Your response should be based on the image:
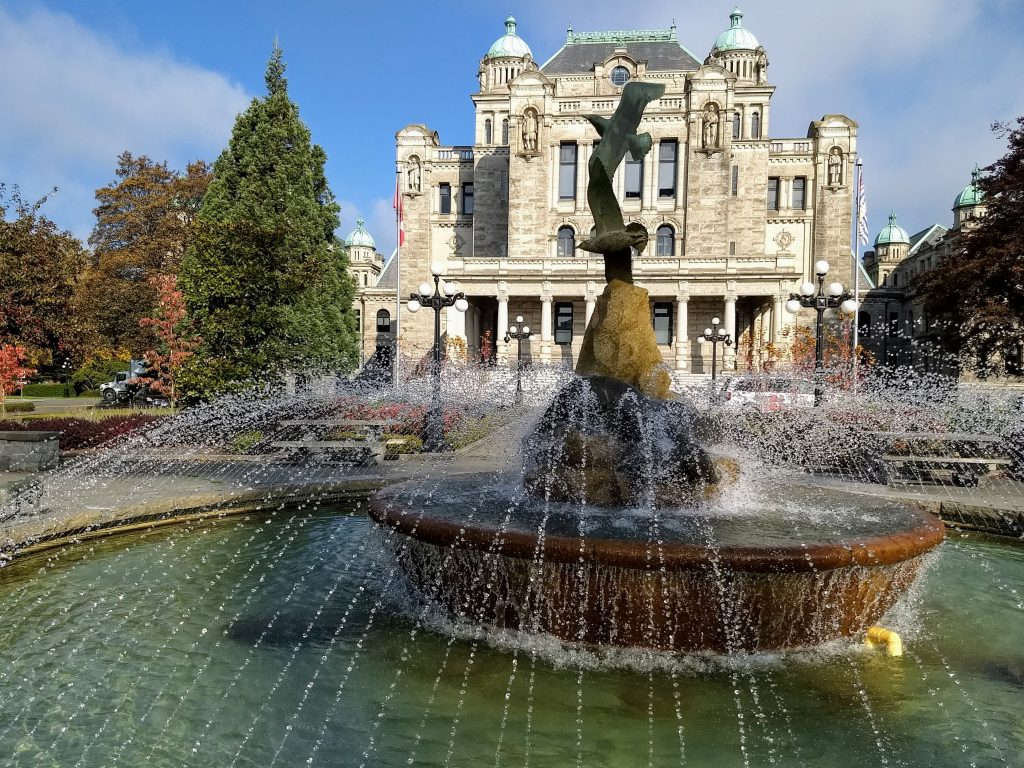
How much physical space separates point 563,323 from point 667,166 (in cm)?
1241

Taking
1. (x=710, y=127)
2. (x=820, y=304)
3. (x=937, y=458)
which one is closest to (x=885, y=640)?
(x=937, y=458)

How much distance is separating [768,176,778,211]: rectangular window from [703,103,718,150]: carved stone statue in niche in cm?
811

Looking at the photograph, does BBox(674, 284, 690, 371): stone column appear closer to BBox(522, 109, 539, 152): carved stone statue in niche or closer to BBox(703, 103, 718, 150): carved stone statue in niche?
BBox(703, 103, 718, 150): carved stone statue in niche

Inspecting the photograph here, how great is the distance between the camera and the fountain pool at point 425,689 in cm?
386

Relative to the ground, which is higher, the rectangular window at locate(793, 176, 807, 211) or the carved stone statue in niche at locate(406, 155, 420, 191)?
the carved stone statue in niche at locate(406, 155, 420, 191)

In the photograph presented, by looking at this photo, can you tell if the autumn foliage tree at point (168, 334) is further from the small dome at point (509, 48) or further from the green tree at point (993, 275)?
the small dome at point (509, 48)

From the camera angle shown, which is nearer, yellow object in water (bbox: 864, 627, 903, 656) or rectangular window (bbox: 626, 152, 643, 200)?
yellow object in water (bbox: 864, 627, 903, 656)

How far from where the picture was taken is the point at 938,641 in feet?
17.7

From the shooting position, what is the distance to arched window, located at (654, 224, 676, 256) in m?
45.2

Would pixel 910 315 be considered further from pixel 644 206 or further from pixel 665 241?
pixel 644 206

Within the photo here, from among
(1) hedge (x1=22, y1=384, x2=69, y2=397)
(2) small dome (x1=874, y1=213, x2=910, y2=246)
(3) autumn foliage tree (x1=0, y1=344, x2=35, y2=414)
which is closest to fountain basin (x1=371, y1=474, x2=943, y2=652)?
(3) autumn foliage tree (x1=0, y1=344, x2=35, y2=414)

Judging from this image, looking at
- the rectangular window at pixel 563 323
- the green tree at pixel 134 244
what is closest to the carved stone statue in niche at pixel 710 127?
the rectangular window at pixel 563 323

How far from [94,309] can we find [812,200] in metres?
46.5

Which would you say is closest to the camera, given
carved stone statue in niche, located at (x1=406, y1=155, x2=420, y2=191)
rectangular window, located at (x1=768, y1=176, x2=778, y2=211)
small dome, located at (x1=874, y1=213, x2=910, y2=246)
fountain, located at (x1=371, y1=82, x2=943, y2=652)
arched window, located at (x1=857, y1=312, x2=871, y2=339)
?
fountain, located at (x1=371, y1=82, x2=943, y2=652)
